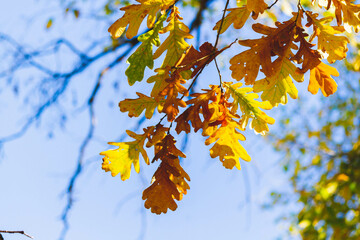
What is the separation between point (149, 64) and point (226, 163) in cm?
31

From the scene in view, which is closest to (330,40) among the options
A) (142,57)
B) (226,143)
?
(226,143)

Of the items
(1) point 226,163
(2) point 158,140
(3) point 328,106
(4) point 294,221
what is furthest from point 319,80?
(3) point 328,106

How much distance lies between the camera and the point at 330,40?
708 millimetres

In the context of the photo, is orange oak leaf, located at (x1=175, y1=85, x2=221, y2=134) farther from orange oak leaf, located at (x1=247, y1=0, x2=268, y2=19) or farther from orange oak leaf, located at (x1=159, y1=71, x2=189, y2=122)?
orange oak leaf, located at (x1=247, y1=0, x2=268, y2=19)

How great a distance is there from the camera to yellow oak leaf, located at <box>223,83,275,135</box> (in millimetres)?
798

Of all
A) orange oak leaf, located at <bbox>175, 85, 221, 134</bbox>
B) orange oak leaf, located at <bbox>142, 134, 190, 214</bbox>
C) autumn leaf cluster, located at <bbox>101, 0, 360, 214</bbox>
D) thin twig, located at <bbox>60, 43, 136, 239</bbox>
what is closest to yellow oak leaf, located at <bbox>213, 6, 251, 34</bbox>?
autumn leaf cluster, located at <bbox>101, 0, 360, 214</bbox>

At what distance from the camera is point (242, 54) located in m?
0.73

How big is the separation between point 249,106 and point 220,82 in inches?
3.6

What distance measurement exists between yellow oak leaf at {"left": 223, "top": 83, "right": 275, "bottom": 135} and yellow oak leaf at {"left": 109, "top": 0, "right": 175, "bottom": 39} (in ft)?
0.85

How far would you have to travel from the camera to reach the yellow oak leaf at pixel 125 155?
2.69 ft

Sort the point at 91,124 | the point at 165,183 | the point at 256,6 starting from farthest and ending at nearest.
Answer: the point at 91,124, the point at 165,183, the point at 256,6

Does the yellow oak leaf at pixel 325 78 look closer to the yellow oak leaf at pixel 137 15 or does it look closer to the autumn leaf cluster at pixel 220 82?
the autumn leaf cluster at pixel 220 82

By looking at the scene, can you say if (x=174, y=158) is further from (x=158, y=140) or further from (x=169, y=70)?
(x=169, y=70)

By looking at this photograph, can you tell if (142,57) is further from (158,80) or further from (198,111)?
(198,111)
